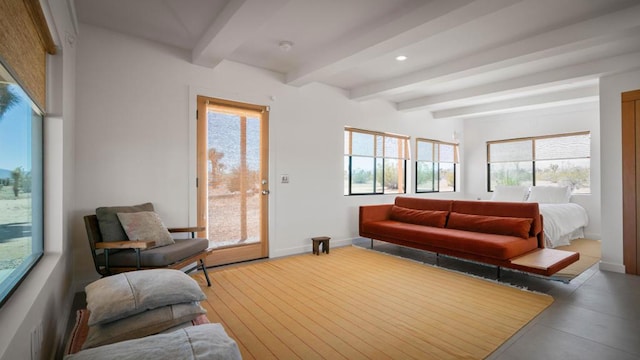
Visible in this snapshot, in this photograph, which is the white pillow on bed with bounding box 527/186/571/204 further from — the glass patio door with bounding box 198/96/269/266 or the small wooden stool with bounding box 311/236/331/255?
the glass patio door with bounding box 198/96/269/266

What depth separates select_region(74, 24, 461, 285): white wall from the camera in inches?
127

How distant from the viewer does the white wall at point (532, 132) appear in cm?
596

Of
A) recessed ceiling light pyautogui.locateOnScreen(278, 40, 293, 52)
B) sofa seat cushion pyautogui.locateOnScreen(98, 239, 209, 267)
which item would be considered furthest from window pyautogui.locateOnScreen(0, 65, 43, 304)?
recessed ceiling light pyautogui.locateOnScreen(278, 40, 293, 52)

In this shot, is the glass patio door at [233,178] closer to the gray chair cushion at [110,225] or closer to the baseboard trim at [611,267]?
the gray chair cushion at [110,225]

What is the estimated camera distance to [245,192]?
434cm

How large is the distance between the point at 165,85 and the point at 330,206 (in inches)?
120

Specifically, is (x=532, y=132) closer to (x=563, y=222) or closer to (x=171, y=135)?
(x=563, y=222)

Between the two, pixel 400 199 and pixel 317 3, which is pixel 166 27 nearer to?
pixel 317 3

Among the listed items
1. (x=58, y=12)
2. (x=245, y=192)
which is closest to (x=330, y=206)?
(x=245, y=192)

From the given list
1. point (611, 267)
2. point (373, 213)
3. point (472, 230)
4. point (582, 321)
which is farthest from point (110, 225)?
point (611, 267)

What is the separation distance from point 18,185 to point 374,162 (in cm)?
527

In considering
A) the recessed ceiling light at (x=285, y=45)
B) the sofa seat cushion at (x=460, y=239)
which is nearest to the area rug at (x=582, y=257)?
the sofa seat cushion at (x=460, y=239)

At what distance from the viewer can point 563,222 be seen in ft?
16.9

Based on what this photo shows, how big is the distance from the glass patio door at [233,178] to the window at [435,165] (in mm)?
→ 3984
